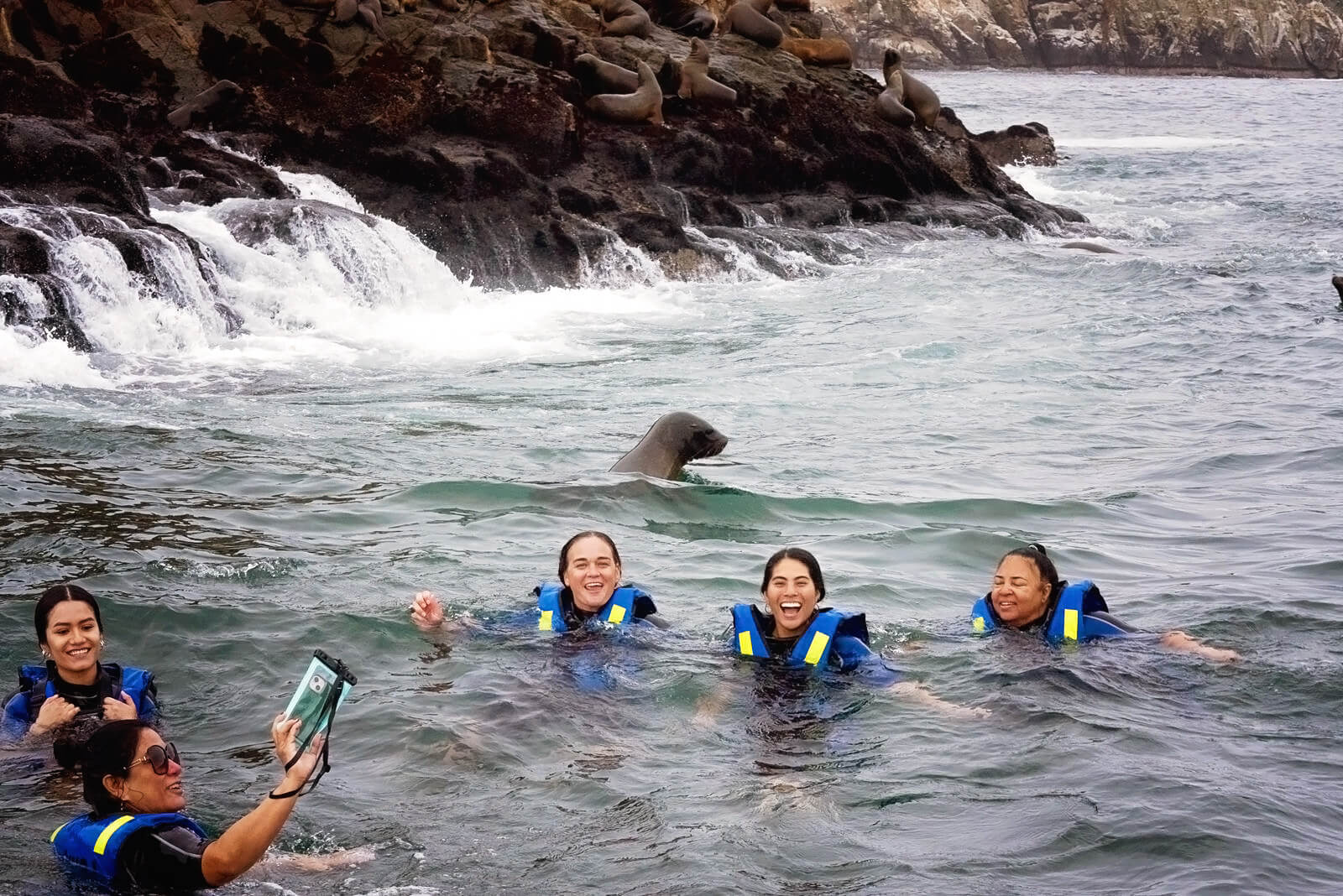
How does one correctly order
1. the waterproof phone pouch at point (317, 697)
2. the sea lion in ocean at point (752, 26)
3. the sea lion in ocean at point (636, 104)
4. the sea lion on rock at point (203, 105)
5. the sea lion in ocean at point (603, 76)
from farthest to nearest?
the sea lion in ocean at point (752, 26)
the sea lion in ocean at point (603, 76)
the sea lion in ocean at point (636, 104)
the sea lion on rock at point (203, 105)
the waterproof phone pouch at point (317, 697)

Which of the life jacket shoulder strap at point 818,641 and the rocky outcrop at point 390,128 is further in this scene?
the rocky outcrop at point 390,128

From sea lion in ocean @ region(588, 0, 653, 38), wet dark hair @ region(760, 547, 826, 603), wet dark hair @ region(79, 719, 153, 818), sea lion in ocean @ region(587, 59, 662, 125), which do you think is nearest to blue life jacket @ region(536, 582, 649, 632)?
wet dark hair @ region(760, 547, 826, 603)

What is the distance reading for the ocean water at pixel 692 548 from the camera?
18.4 feet

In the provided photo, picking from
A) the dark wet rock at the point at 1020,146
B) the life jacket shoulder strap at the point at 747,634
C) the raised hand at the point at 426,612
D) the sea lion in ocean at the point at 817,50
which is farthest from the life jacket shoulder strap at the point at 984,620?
the dark wet rock at the point at 1020,146

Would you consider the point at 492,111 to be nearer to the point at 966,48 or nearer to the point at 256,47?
the point at 256,47

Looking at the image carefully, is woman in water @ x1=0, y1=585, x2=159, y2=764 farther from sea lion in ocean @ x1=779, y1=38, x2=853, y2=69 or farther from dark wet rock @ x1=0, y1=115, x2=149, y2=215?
sea lion in ocean @ x1=779, y1=38, x2=853, y2=69

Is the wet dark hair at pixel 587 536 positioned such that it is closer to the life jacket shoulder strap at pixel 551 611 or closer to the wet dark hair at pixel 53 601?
the life jacket shoulder strap at pixel 551 611

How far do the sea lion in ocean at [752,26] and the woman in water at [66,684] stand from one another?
23.2m

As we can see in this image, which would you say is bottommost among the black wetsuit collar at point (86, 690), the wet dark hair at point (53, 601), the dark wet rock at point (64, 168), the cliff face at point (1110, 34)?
the black wetsuit collar at point (86, 690)

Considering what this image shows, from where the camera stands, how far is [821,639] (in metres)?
7.03

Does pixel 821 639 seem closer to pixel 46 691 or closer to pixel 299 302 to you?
pixel 46 691

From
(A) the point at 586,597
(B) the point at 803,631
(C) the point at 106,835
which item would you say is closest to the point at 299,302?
(A) the point at 586,597

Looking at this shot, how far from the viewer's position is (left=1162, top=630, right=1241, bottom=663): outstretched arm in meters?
7.35

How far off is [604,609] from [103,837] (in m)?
3.04
